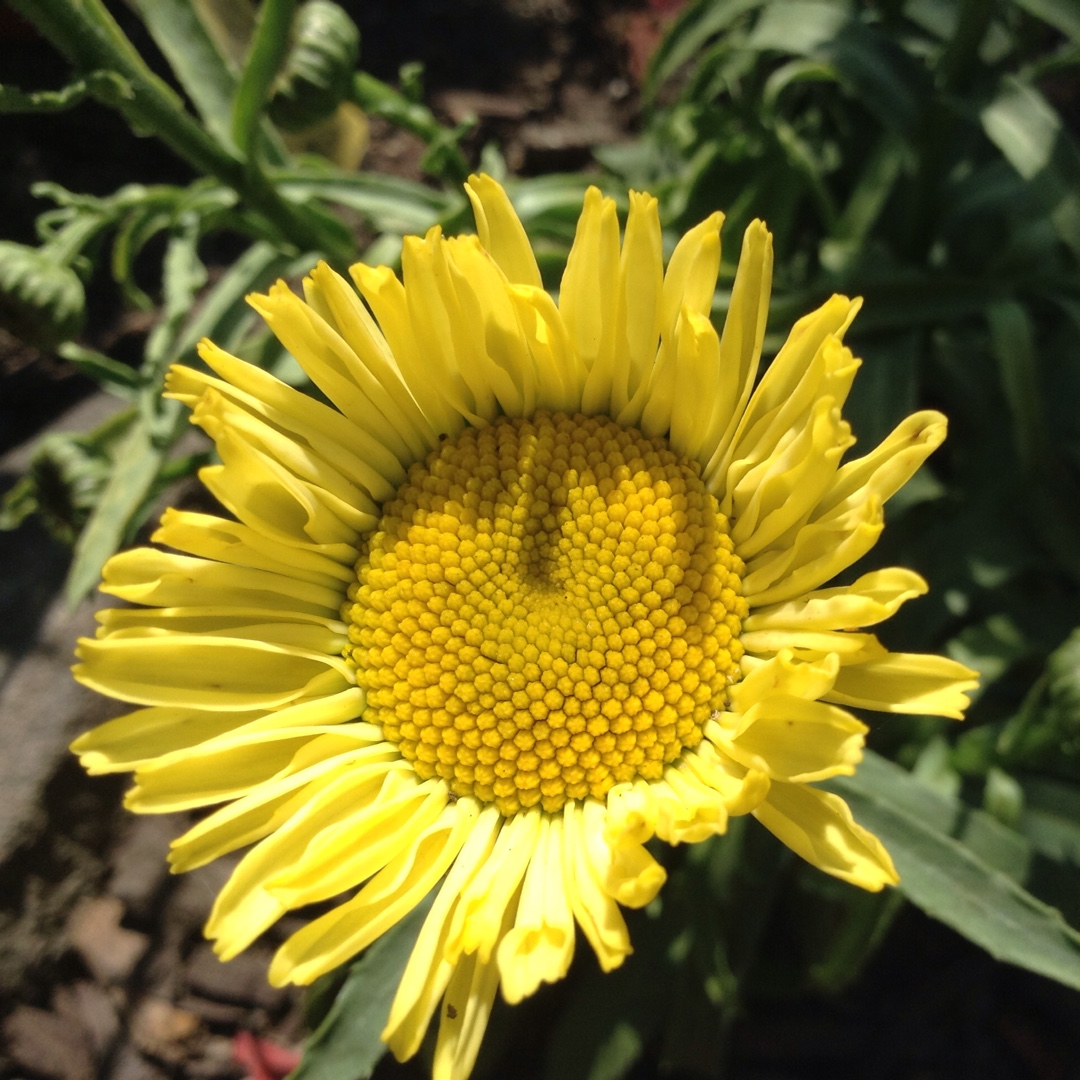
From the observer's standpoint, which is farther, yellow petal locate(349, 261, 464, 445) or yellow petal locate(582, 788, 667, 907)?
yellow petal locate(349, 261, 464, 445)

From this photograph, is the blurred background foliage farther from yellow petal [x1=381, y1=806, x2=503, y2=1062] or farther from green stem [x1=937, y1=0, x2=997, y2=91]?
yellow petal [x1=381, y1=806, x2=503, y2=1062]

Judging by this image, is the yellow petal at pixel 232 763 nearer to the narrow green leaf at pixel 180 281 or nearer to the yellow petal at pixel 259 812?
the yellow petal at pixel 259 812

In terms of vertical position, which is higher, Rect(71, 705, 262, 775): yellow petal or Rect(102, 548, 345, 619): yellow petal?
Rect(102, 548, 345, 619): yellow petal

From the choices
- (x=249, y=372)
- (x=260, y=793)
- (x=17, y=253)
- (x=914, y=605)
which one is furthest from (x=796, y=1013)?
(x=17, y=253)

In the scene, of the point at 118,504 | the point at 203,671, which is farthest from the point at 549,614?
the point at 118,504

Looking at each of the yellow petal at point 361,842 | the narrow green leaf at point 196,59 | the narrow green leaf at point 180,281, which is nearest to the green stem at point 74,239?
the narrow green leaf at point 180,281

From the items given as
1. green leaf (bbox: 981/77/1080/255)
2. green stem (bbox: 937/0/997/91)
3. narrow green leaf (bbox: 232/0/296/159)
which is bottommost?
narrow green leaf (bbox: 232/0/296/159)

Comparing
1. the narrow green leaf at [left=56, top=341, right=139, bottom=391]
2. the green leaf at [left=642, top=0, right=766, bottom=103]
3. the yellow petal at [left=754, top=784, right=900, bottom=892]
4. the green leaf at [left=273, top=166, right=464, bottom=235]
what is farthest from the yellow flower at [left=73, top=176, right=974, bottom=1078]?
the green leaf at [left=642, top=0, right=766, bottom=103]
